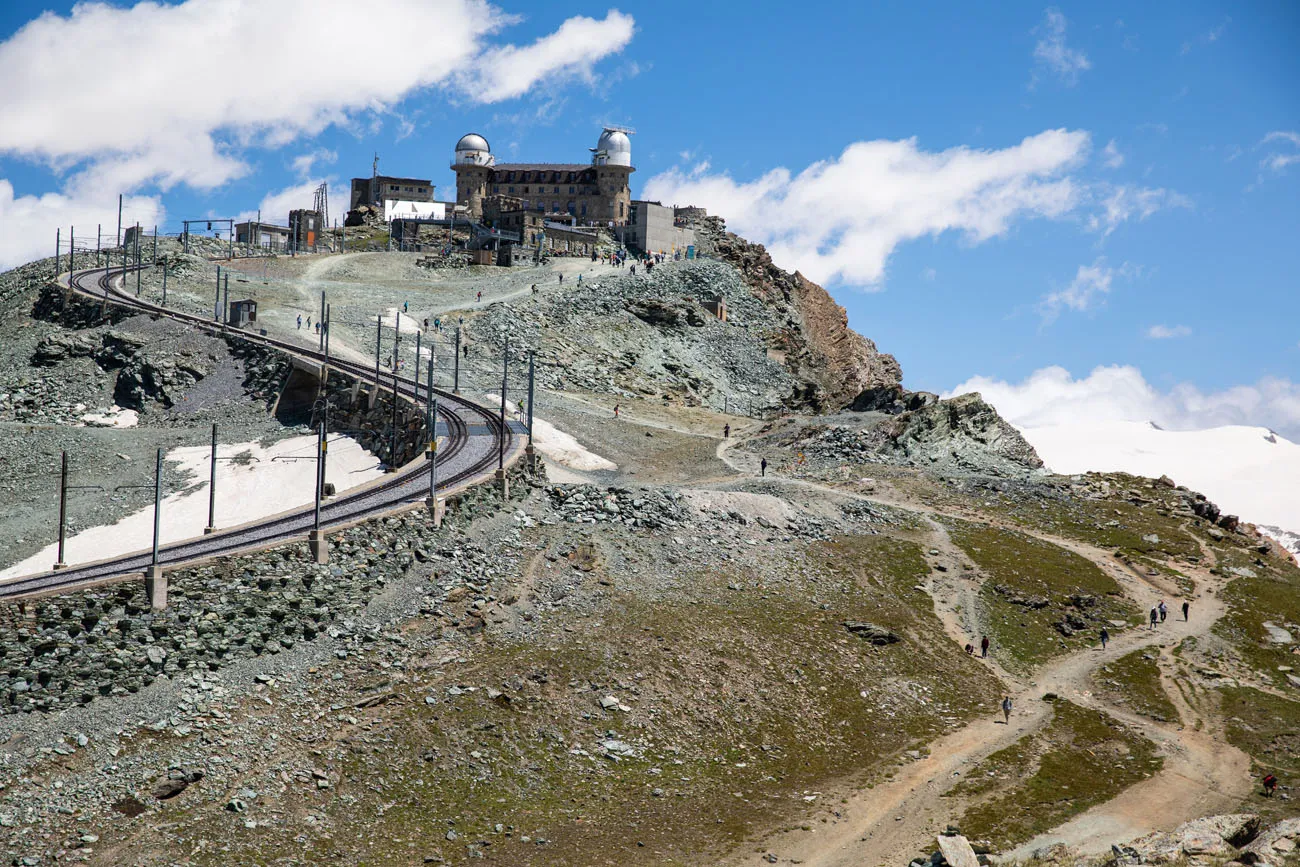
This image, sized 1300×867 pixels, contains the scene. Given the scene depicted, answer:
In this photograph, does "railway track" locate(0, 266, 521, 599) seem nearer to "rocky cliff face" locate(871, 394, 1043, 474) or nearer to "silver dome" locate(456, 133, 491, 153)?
"rocky cliff face" locate(871, 394, 1043, 474)

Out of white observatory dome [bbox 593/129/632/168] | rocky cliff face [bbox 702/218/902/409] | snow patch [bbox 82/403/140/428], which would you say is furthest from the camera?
white observatory dome [bbox 593/129/632/168]

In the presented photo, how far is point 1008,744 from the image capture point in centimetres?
5659

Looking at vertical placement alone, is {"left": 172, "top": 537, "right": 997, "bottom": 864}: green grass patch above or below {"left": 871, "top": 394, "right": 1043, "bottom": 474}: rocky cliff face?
below

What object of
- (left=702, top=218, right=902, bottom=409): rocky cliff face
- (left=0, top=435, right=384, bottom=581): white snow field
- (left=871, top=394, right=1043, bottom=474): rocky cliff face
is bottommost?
(left=0, top=435, right=384, bottom=581): white snow field

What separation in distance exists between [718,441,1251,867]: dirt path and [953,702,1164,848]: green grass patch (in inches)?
25.3

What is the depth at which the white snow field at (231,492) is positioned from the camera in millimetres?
76625

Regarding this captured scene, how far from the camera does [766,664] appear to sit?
2365 inches

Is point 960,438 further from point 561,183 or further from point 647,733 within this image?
point 561,183

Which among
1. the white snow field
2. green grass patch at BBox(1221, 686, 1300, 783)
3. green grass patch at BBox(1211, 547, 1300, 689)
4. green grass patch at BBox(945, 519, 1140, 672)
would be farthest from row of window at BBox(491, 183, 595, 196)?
green grass patch at BBox(1221, 686, 1300, 783)

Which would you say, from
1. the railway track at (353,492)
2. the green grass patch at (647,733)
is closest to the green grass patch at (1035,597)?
the green grass patch at (647,733)

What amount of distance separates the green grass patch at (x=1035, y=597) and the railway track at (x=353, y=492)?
30938 millimetres

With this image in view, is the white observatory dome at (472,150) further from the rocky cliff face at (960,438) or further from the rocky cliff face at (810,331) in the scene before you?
the rocky cliff face at (960,438)

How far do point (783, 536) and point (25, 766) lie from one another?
45.5 meters

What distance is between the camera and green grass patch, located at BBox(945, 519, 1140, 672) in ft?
231
